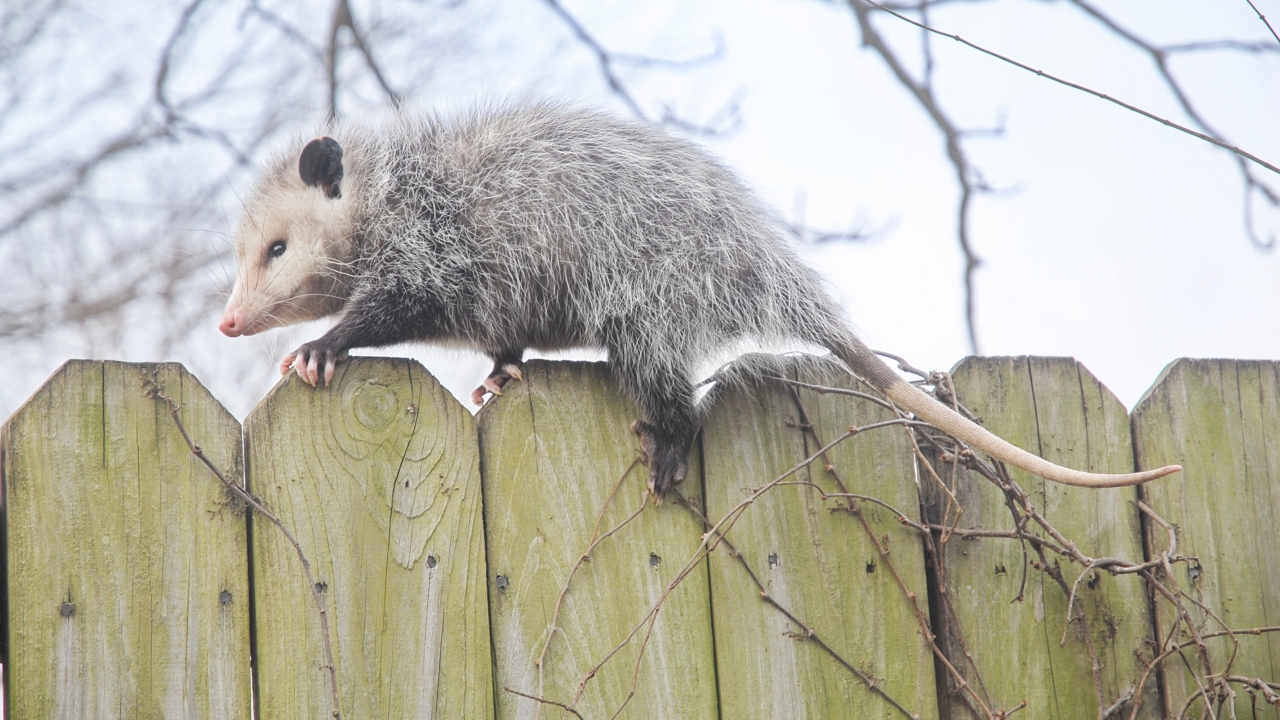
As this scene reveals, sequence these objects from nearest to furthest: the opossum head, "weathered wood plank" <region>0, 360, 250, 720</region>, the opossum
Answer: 1. "weathered wood plank" <region>0, 360, 250, 720</region>
2. the opossum
3. the opossum head

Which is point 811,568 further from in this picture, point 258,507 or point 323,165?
point 323,165

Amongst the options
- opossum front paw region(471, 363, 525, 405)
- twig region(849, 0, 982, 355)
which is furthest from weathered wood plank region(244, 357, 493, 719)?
twig region(849, 0, 982, 355)

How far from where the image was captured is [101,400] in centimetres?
132

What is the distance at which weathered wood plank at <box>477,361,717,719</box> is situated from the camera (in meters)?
1.46

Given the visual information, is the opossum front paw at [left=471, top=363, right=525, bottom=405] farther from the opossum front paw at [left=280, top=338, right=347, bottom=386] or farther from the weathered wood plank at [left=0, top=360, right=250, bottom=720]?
the weathered wood plank at [left=0, top=360, right=250, bottom=720]

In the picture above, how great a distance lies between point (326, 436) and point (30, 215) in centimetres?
244

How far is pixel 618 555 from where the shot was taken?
1527 millimetres

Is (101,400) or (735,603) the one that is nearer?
(101,400)

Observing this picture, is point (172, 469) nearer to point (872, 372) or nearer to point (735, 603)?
point (735, 603)

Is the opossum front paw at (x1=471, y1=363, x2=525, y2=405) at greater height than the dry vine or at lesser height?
greater

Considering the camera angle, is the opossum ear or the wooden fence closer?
the wooden fence

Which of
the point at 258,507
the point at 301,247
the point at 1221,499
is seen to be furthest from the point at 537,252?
the point at 1221,499

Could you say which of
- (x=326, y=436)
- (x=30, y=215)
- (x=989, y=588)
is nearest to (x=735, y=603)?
(x=989, y=588)

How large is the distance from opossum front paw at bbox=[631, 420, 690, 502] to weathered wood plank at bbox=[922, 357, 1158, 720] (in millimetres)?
461
